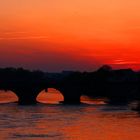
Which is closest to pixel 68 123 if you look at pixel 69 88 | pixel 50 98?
pixel 69 88

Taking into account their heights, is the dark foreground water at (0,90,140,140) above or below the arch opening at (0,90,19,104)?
below

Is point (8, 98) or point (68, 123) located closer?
point (68, 123)

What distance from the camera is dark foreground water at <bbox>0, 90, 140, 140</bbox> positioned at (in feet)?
105

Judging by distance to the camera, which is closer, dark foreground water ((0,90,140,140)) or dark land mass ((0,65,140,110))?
dark foreground water ((0,90,140,140))

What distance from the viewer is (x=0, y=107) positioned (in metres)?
49.0

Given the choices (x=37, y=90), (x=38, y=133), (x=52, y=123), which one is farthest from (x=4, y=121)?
(x=37, y=90)

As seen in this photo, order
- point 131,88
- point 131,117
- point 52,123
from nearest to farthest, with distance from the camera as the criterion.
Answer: point 52,123 < point 131,117 < point 131,88

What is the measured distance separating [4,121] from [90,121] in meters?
4.86

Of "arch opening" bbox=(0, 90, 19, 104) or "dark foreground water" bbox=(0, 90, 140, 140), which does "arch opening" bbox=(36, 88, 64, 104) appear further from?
"dark foreground water" bbox=(0, 90, 140, 140)

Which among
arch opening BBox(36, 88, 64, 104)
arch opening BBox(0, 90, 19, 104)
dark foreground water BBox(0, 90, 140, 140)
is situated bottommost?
dark foreground water BBox(0, 90, 140, 140)

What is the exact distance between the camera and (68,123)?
122 ft

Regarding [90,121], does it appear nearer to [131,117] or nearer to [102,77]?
[131,117]

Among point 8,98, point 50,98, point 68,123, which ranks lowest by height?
point 68,123

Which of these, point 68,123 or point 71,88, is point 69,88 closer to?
point 71,88
